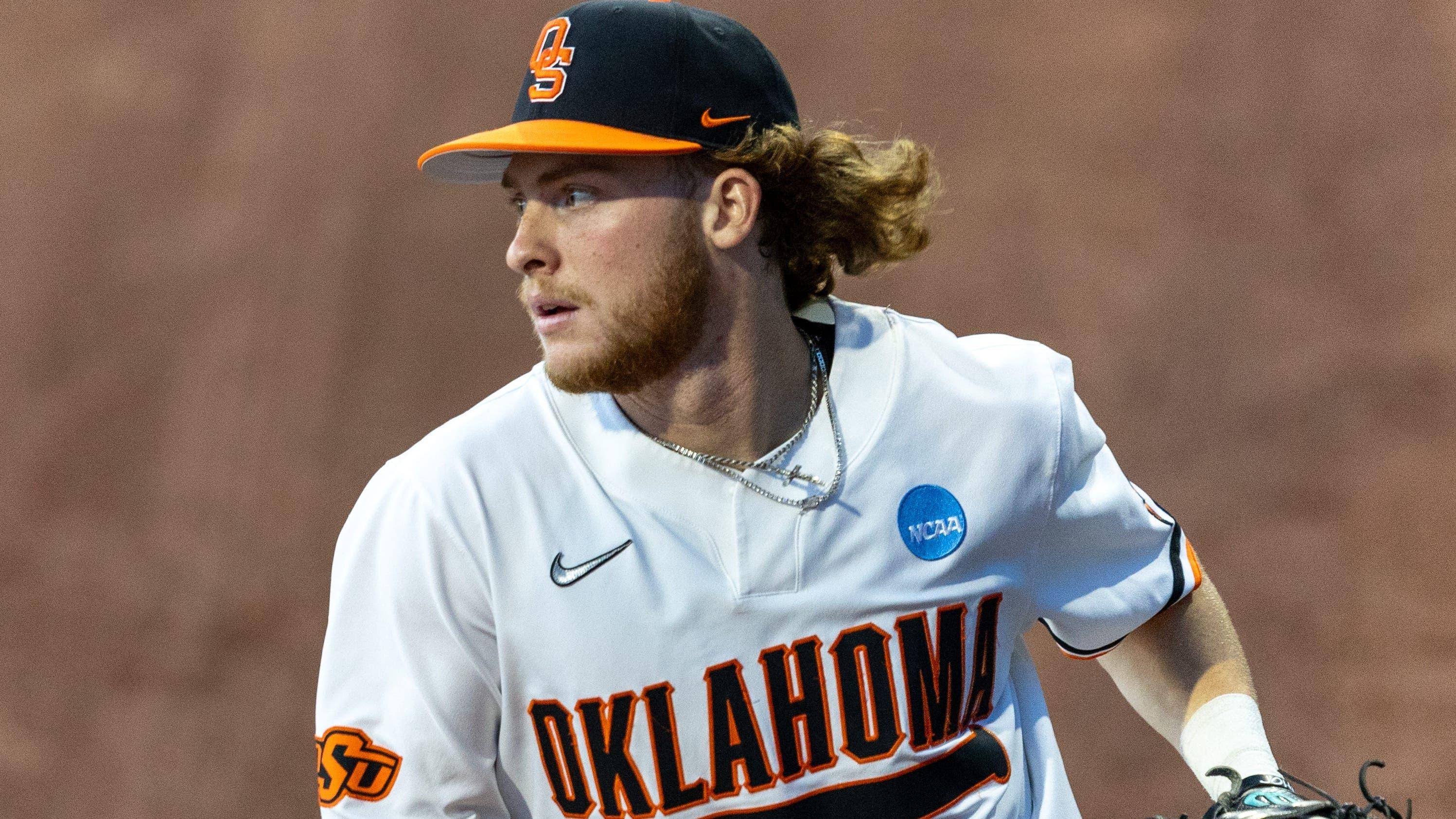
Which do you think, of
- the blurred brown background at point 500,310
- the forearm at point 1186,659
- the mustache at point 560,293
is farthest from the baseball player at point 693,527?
the blurred brown background at point 500,310

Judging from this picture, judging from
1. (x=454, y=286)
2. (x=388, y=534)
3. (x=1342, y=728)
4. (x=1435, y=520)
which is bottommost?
(x=1342, y=728)

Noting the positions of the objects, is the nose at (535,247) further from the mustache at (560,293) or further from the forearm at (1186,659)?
the forearm at (1186,659)

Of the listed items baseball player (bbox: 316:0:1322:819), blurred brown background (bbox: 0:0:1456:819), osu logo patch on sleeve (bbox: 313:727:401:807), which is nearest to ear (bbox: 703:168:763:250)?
baseball player (bbox: 316:0:1322:819)

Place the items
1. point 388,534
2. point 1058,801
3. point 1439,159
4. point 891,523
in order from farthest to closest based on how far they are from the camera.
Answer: point 1439,159
point 1058,801
point 891,523
point 388,534

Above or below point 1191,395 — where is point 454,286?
above

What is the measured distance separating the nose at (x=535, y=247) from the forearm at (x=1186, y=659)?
960 mm

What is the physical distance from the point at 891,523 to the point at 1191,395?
1.85m

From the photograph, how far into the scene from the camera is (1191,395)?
3.12m

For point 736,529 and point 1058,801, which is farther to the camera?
point 1058,801

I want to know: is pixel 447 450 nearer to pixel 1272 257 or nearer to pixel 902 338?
pixel 902 338

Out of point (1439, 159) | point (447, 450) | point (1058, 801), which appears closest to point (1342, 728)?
point (1439, 159)

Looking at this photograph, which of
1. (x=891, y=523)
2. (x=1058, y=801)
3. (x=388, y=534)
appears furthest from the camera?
(x=1058, y=801)

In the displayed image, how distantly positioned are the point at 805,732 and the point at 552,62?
2.62 ft

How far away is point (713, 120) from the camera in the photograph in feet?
4.95
